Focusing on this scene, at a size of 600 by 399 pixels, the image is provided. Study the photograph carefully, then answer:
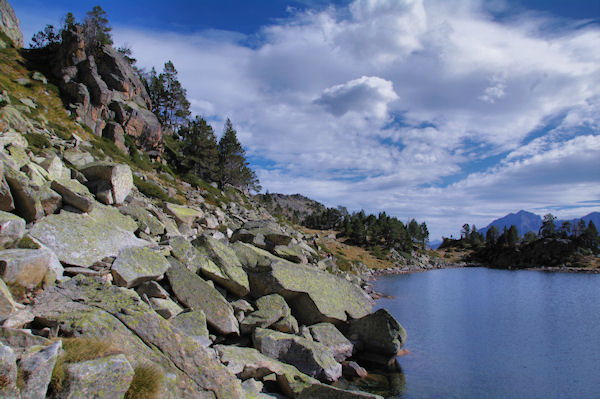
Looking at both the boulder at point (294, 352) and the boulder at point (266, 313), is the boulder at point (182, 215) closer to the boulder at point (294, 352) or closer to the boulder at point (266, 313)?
the boulder at point (266, 313)

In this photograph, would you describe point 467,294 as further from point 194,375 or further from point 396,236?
point 396,236

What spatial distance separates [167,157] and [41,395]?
60780mm

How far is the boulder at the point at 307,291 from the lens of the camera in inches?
802

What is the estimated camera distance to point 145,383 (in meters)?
7.70

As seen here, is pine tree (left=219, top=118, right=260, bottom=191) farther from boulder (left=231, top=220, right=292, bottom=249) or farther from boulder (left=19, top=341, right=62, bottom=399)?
boulder (left=19, top=341, right=62, bottom=399)

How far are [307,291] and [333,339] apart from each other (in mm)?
3226

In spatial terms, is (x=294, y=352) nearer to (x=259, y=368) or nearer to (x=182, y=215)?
(x=259, y=368)

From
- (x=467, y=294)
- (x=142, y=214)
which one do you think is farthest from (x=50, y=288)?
(x=467, y=294)

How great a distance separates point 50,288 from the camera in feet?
34.8

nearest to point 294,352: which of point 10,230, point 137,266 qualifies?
point 137,266

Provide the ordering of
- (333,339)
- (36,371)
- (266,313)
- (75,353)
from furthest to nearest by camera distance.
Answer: (333,339), (266,313), (75,353), (36,371)

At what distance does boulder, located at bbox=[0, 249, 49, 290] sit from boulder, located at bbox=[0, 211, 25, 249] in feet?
2.39

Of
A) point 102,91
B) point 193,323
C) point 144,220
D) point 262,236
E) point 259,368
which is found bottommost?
point 259,368

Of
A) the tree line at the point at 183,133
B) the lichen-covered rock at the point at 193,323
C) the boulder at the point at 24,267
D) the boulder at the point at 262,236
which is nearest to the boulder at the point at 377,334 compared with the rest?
the boulder at the point at 262,236
